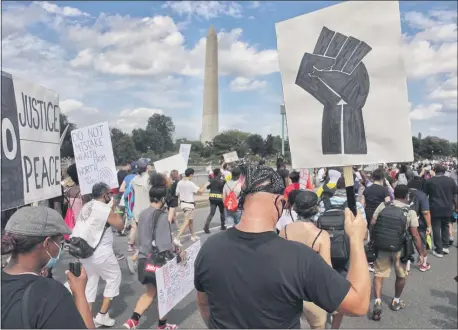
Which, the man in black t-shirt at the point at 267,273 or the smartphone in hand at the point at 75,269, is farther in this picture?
the smartphone in hand at the point at 75,269

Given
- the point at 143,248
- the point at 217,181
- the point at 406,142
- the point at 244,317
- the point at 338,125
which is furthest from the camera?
the point at 217,181

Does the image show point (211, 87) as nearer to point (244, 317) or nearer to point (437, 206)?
point (437, 206)

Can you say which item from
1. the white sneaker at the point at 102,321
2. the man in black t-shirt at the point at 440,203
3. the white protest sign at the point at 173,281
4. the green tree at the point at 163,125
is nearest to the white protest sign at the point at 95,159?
the white protest sign at the point at 173,281

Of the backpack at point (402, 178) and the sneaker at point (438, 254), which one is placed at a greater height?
the backpack at point (402, 178)

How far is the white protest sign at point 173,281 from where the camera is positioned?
4.05m

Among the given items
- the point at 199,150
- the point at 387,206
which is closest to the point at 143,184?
Result: the point at 387,206

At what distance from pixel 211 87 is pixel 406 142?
55.6 meters

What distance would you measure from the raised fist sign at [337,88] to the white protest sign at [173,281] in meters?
2.42

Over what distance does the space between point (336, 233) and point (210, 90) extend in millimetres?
54249

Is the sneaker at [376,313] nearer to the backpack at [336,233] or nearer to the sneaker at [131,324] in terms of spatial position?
the backpack at [336,233]

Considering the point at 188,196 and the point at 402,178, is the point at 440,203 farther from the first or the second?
the point at 188,196

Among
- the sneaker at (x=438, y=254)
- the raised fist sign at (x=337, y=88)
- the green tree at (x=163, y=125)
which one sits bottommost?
the sneaker at (x=438, y=254)

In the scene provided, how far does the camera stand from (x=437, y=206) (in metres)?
7.93

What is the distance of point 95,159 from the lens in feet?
16.8
